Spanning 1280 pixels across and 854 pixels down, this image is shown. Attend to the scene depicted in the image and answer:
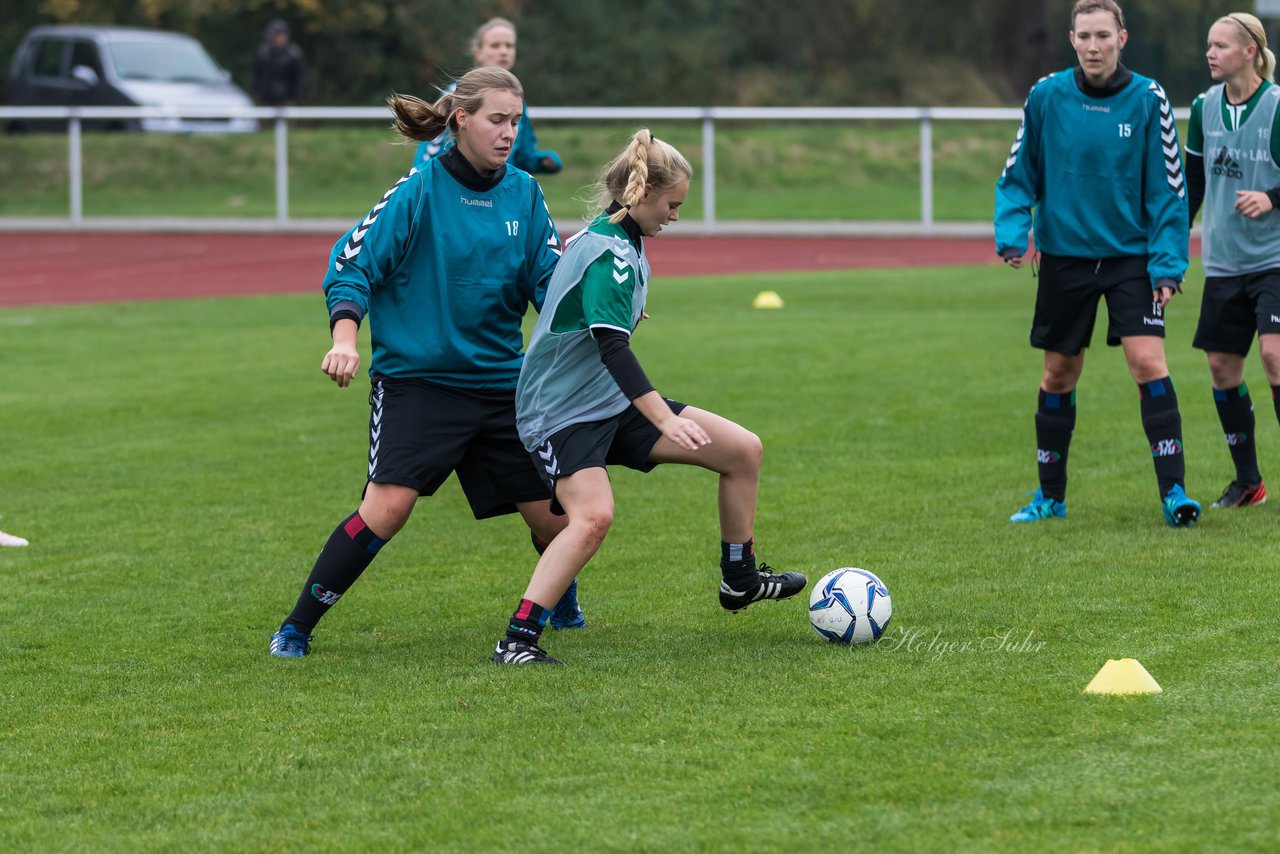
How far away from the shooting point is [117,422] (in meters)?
10.6

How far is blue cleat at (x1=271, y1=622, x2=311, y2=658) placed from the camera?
562 cm

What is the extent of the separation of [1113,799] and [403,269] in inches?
104

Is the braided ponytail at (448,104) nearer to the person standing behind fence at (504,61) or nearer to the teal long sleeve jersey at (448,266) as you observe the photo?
the teal long sleeve jersey at (448,266)

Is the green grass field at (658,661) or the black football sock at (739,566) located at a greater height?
the black football sock at (739,566)

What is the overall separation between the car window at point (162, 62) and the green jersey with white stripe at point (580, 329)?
2353cm

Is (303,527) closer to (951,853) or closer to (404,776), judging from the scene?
(404,776)

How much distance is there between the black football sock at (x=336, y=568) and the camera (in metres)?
5.57

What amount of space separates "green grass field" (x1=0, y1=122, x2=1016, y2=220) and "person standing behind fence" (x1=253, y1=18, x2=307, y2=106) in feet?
2.02

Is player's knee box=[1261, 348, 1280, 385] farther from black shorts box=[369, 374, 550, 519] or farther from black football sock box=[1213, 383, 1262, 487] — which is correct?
black shorts box=[369, 374, 550, 519]

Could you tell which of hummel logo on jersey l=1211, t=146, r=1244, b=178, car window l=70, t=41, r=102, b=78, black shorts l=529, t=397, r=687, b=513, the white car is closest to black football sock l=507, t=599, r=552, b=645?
black shorts l=529, t=397, r=687, b=513

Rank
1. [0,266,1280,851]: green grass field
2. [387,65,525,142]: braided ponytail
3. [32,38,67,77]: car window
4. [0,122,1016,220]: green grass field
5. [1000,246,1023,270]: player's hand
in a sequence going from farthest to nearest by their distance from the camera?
[32,38,67,77]: car window → [0,122,1016,220]: green grass field → [1000,246,1023,270]: player's hand → [387,65,525,142]: braided ponytail → [0,266,1280,851]: green grass field

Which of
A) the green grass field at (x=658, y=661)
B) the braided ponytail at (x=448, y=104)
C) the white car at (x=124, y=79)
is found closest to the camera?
the green grass field at (x=658, y=661)

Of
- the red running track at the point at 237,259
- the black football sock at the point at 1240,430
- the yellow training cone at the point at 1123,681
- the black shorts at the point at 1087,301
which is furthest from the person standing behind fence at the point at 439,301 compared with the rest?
the red running track at the point at 237,259

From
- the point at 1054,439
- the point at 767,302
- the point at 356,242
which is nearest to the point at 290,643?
the point at 356,242
